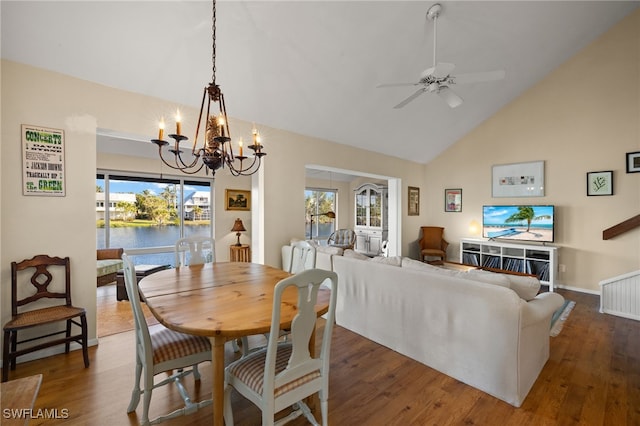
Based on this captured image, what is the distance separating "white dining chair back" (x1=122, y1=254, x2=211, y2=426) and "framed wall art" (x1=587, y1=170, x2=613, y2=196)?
5757 mm

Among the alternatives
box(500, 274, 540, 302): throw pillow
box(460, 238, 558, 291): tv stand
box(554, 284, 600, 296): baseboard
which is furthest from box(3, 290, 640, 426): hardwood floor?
box(554, 284, 600, 296): baseboard

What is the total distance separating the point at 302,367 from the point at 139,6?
112 inches

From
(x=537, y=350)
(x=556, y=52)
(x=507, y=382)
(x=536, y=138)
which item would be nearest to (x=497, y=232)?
(x=536, y=138)

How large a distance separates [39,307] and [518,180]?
6894 millimetres

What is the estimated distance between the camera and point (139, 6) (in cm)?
215

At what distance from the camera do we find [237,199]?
20.3 feet

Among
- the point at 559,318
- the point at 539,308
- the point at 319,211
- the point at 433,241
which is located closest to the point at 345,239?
the point at 319,211

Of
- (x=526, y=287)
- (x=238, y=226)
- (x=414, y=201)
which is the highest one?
(x=414, y=201)

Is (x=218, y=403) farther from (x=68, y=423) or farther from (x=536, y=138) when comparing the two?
(x=536, y=138)

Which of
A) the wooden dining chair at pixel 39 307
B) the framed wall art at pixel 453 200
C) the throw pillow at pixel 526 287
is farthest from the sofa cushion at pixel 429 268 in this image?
the framed wall art at pixel 453 200

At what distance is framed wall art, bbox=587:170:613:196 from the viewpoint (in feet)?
13.6

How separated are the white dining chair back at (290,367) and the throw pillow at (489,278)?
1.29 metres

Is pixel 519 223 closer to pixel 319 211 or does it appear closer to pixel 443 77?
pixel 443 77

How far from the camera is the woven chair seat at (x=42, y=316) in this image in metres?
2.07
